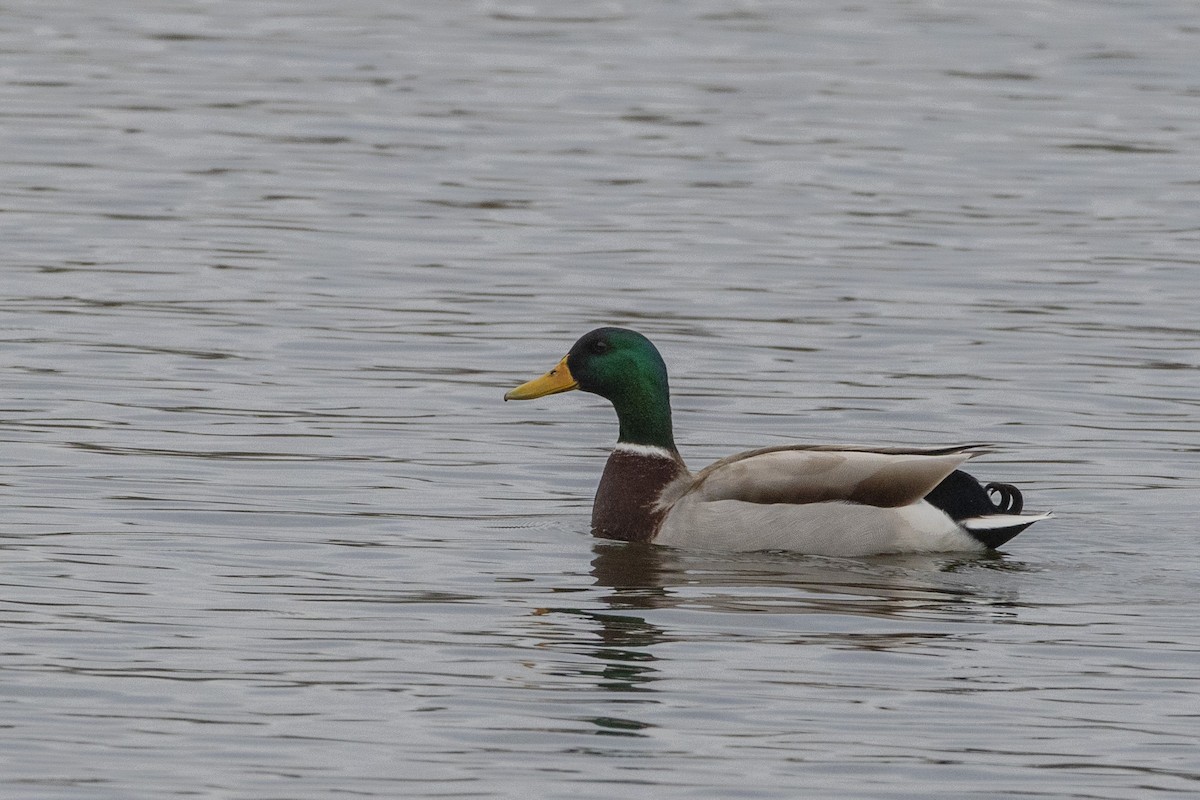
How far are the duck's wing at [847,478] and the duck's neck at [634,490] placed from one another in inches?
17.1

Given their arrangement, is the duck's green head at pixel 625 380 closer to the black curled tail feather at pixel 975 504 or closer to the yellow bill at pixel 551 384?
the yellow bill at pixel 551 384

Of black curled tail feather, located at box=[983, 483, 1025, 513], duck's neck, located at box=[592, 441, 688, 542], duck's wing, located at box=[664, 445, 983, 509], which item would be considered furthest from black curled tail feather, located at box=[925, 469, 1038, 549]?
duck's neck, located at box=[592, 441, 688, 542]

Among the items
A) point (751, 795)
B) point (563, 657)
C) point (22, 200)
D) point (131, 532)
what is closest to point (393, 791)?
point (751, 795)

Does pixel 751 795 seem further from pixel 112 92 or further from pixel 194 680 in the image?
pixel 112 92

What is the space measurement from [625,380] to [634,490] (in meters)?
0.72

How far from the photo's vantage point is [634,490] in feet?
39.5

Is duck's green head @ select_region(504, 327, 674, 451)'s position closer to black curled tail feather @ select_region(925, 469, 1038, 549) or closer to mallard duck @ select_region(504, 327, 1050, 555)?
mallard duck @ select_region(504, 327, 1050, 555)

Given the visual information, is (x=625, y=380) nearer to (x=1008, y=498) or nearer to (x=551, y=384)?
(x=551, y=384)

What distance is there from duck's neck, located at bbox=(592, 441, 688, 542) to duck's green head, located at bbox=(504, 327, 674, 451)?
0.09 m

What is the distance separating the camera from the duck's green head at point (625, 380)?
1246 centimetres

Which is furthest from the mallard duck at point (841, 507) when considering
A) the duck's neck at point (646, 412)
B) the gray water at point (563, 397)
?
the duck's neck at point (646, 412)

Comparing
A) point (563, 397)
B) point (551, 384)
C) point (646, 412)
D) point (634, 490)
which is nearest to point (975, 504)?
point (634, 490)

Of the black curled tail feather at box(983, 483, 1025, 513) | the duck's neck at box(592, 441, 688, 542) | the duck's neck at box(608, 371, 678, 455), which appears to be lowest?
the duck's neck at box(592, 441, 688, 542)

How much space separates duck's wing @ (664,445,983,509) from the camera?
11586mm
